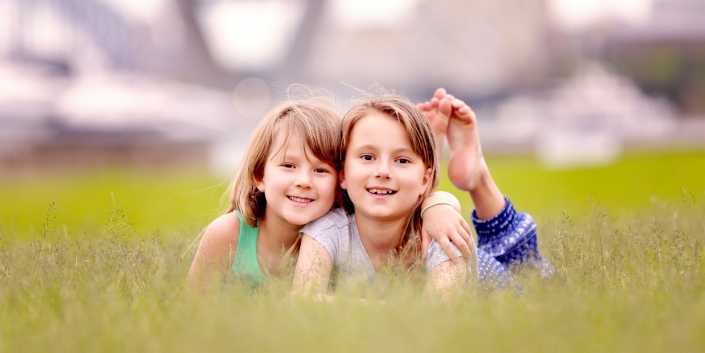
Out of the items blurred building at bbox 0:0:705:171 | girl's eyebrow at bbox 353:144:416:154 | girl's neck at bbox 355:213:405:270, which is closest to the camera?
girl's eyebrow at bbox 353:144:416:154

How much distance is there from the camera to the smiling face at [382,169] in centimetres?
291

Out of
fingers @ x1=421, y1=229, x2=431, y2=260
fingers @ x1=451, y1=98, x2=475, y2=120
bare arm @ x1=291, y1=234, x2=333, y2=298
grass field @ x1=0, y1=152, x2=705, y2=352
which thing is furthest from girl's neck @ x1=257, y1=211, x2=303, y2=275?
fingers @ x1=451, y1=98, x2=475, y2=120

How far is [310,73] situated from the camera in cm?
5753

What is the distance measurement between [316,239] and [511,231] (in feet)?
3.93

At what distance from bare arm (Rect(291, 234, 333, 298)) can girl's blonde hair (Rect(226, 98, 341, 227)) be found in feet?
1.10

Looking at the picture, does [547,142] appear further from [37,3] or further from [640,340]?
[640,340]

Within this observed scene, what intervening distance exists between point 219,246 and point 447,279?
95 centimetres

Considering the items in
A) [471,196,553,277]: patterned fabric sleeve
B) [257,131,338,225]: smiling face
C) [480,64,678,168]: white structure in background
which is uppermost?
[480,64,678,168]: white structure in background

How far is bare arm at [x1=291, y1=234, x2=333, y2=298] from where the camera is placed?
8.46 ft

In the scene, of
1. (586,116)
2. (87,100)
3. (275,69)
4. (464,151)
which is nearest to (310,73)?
(275,69)

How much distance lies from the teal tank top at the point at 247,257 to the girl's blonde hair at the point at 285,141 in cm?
4

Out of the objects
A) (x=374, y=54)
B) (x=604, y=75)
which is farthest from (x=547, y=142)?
(x=374, y=54)

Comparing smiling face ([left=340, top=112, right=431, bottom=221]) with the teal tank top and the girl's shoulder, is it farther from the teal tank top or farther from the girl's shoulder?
the teal tank top

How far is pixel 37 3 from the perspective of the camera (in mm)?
27109
